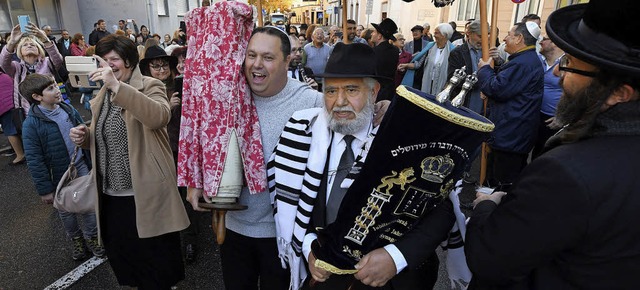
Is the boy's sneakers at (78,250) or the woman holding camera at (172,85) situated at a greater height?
the woman holding camera at (172,85)

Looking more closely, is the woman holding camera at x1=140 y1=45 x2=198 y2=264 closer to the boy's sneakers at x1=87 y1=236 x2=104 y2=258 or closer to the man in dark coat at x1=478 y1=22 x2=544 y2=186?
the boy's sneakers at x1=87 y1=236 x2=104 y2=258

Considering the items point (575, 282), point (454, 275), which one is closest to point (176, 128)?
point (454, 275)

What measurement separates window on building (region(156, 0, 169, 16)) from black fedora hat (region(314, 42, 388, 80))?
2186 centimetres

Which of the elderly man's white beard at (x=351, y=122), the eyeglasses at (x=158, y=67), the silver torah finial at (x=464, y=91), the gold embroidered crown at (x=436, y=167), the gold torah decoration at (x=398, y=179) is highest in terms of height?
the silver torah finial at (x=464, y=91)

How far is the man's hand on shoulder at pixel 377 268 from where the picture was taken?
1535 millimetres

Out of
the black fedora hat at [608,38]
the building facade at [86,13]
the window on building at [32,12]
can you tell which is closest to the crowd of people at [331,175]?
the black fedora hat at [608,38]

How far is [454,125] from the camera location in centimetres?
128

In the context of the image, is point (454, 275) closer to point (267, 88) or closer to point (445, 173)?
point (445, 173)

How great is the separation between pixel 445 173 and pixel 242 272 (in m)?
1.36

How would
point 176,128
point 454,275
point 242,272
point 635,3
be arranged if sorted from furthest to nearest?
point 176,128, point 242,272, point 454,275, point 635,3

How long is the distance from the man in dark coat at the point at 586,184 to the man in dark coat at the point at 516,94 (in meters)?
2.62

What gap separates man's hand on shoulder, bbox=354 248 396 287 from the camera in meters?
1.53

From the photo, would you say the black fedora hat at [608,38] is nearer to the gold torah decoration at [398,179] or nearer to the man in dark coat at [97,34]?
the gold torah decoration at [398,179]

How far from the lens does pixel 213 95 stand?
5.65 ft
